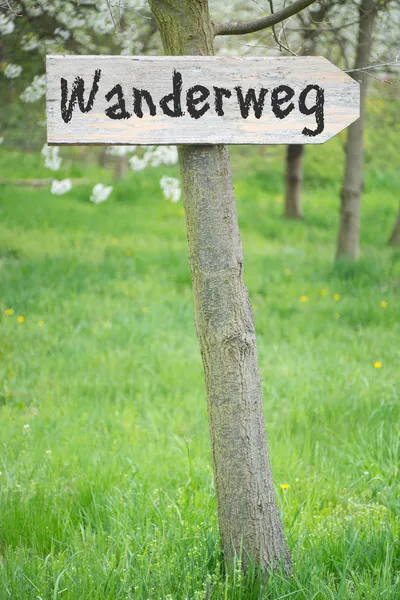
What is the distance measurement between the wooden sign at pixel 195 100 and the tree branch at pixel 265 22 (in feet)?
0.56

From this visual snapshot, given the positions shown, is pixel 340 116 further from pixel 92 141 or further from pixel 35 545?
pixel 35 545

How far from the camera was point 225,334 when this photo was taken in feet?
6.60

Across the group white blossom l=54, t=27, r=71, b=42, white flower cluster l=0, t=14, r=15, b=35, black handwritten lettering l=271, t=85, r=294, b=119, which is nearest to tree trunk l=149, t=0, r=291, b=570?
black handwritten lettering l=271, t=85, r=294, b=119

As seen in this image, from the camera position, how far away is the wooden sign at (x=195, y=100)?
1868 millimetres

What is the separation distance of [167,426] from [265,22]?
7.45 feet

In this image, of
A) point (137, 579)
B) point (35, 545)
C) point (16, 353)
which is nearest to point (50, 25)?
point (16, 353)

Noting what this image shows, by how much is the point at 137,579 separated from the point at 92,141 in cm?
136

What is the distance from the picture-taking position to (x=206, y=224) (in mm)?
1998

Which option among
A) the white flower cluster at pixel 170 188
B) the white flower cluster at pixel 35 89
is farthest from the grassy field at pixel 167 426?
the white flower cluster at pixel 35 89

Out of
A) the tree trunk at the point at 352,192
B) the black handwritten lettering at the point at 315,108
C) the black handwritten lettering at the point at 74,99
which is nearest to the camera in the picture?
the black handwritten lettering at the point at 74,99

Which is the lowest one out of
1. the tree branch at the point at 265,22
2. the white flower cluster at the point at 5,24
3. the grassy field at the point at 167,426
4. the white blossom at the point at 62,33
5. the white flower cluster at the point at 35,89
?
the grassy field at the point at 167,426

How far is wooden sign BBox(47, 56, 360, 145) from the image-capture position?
1868mm

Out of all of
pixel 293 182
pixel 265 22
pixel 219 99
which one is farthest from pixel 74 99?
pixel 293 182

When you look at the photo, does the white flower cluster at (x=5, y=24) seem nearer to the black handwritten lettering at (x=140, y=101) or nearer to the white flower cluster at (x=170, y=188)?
the black handwritten lettering at (x=140, y=101)
